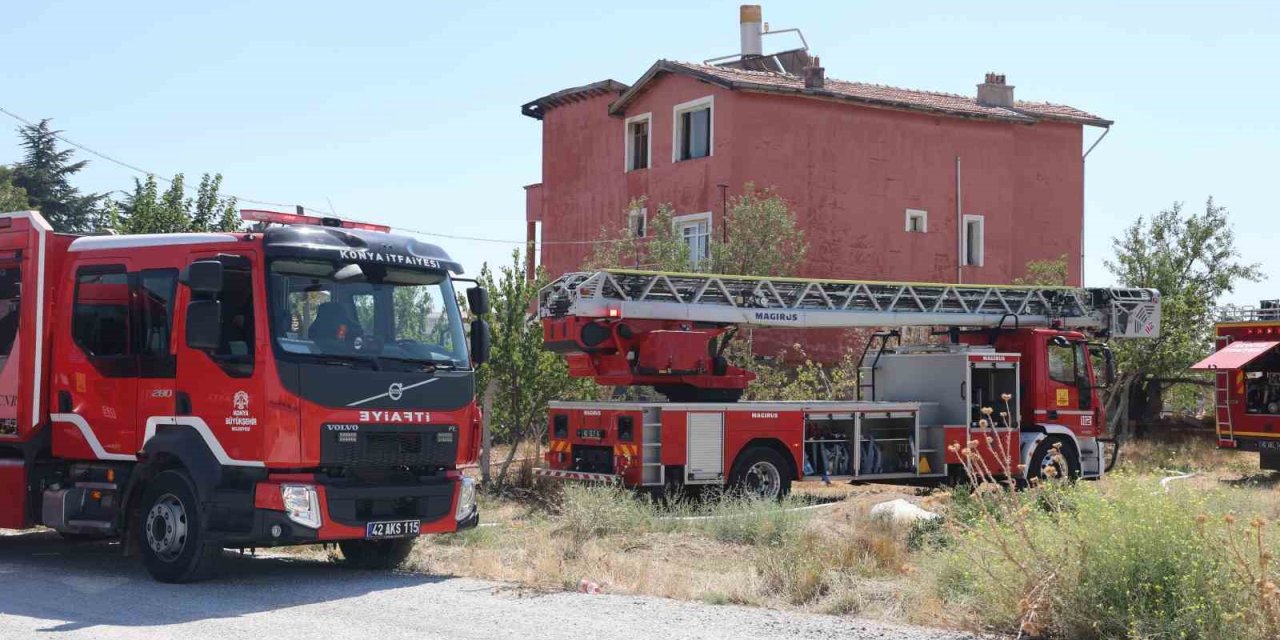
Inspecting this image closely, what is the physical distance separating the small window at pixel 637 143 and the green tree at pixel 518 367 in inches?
555

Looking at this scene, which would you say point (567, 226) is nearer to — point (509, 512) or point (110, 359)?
point (509, 512)

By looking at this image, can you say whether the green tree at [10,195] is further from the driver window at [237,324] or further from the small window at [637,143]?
the driver window at [237,324]

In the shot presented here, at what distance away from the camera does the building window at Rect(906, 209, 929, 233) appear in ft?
113

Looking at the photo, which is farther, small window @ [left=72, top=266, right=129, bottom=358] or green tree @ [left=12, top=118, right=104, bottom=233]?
green tree @ [left=12, top=118, right=104, bottom=233]

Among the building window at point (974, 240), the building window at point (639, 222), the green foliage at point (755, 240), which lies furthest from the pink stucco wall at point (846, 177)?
the green foliage at point (755, 240)

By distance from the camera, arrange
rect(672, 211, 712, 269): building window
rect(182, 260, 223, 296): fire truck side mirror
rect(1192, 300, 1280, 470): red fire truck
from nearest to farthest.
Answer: rect(182, 260, 223, 296): fire truck side mirror → rect(1192, 300, 1280, 470): red fire truck → rect(672, 211, 712, 269): building window

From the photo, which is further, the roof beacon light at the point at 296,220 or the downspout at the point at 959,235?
the downspout at the point at 959,235

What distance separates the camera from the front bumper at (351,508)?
10.5m

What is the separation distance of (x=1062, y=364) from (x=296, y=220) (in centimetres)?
1375

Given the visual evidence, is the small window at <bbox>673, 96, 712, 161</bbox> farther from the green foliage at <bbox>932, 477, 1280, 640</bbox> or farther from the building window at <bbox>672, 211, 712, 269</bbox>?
the green foliage at <bbox>932, 477, 1280, 640</bbox>

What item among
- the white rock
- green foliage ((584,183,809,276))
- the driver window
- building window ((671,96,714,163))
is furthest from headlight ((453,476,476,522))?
building window ((671,96,714,163))

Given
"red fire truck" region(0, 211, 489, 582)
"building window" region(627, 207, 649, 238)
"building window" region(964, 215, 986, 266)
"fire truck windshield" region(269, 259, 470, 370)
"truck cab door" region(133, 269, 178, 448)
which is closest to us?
"red fire truck" region(0, 211, 489, 582)

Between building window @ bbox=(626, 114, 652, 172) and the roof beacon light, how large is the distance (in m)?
23.0

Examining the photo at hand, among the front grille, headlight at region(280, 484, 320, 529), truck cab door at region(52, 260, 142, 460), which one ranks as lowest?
headlight at region(280, 484, 320, 529)
